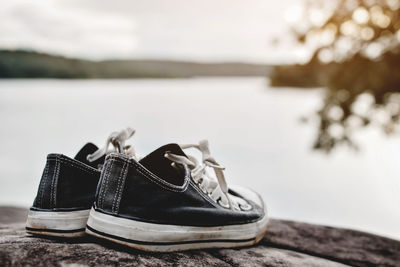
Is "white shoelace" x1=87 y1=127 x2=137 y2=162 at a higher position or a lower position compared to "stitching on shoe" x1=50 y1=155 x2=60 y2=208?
higher

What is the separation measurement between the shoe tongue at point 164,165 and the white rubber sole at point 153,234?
0.74ft

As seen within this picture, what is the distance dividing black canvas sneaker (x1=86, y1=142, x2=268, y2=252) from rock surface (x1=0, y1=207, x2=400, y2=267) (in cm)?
7

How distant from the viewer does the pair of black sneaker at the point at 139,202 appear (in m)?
1.65

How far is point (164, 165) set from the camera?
1770mm

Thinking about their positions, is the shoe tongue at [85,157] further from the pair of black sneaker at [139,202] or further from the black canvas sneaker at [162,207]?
the black canvas sneaker at [162,207]

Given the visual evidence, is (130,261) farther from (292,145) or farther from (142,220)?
(292,145)

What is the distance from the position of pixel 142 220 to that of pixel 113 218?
125mm

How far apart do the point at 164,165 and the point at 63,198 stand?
498 mm

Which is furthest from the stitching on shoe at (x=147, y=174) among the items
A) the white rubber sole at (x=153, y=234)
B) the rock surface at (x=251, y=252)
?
the rock surface at (x=251, y=252)

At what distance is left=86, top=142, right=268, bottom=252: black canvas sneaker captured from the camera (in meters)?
1.65

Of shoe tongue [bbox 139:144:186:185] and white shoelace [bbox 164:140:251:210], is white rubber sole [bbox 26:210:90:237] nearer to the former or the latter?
shoe tongue [bbox 139:144:186:185]

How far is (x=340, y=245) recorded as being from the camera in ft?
8.46

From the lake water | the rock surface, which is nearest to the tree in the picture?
the lake water

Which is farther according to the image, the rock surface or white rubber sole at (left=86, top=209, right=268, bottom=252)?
white rubber sole at (left=86, top=209, right=268, bottom=252)
